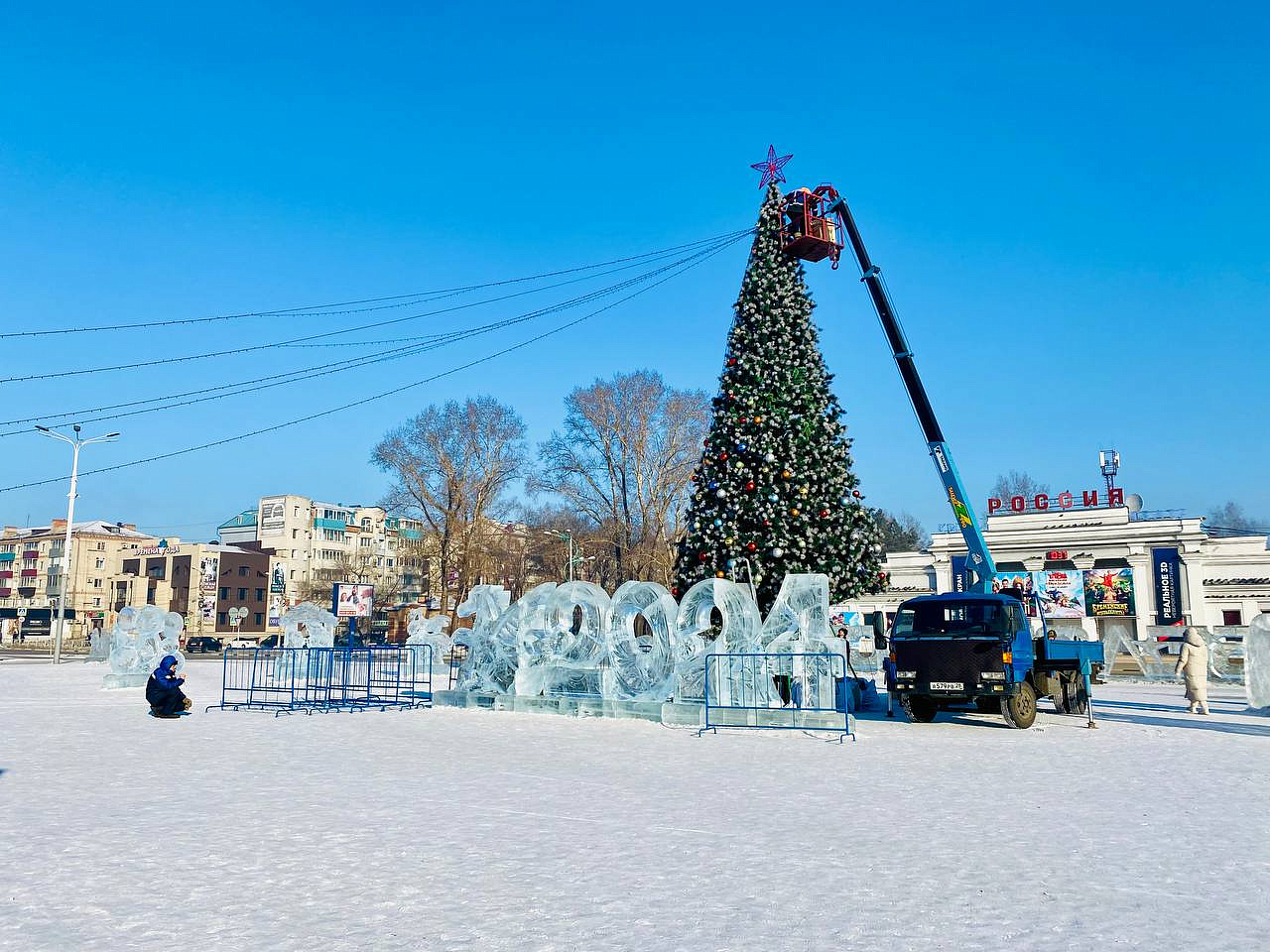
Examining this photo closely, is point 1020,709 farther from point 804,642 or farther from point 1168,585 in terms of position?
point 1168,585

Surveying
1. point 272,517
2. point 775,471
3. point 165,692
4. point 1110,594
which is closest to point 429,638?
point 165,692

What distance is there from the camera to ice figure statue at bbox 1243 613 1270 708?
63.9 feet

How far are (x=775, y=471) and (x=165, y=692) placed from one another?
13432 millimetres

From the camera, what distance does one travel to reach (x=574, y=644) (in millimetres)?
20172

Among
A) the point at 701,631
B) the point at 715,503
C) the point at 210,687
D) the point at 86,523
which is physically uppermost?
the point at 86,523

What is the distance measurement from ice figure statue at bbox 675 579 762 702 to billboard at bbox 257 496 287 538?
3942 inches

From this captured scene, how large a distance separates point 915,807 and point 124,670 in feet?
84.3

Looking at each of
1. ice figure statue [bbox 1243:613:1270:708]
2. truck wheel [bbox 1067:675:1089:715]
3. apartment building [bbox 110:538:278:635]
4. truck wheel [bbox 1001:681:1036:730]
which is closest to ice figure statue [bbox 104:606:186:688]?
truck wheel [bbox 1001:681:1036:730]

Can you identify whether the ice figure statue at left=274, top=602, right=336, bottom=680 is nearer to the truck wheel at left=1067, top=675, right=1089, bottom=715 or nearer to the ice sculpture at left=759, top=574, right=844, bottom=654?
the ice sculpture at left=759, top=574, right=844, bottom=654

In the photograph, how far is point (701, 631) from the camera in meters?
18.3

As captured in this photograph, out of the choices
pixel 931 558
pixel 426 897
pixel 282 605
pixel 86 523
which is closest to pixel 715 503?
pixel 426 897

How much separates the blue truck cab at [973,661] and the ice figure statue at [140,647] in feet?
67.0

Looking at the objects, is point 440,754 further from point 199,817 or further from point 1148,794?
point 1148,794

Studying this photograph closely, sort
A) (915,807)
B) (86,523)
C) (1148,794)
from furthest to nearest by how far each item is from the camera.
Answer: (86,523), (1148,794), (915,807)
